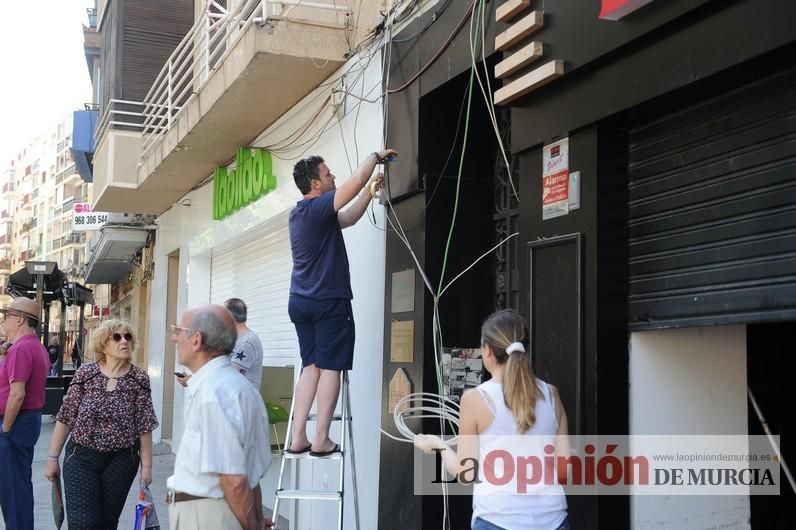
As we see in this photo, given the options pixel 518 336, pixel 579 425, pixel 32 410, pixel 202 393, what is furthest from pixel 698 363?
pixel 32 410

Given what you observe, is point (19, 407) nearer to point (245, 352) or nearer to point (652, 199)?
point (245, 352)

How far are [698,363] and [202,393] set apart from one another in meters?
2.40

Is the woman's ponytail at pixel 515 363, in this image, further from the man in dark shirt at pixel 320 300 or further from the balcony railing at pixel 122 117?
the balcony railing at pixel 122 117

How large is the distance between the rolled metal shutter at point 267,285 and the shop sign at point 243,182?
43 cm

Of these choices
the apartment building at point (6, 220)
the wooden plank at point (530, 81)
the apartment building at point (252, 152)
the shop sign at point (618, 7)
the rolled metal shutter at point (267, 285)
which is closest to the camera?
the shop sign at point (618, 7)

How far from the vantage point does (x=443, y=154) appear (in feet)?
19.9

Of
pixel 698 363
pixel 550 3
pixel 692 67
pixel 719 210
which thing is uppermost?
pixel 550 3

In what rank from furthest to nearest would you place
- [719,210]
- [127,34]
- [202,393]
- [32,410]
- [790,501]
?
[127,34], [32,410], [790,501], [719,210], [202,393]

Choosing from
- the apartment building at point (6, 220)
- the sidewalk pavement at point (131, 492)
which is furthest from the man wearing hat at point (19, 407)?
the apartment building at point (6, 220)

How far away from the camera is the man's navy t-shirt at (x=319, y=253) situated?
5.40 meters

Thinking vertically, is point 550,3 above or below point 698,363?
above

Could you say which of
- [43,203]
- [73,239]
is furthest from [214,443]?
[43,203]

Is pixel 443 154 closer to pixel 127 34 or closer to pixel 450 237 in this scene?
pixel 450 237

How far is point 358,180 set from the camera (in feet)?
16.5
